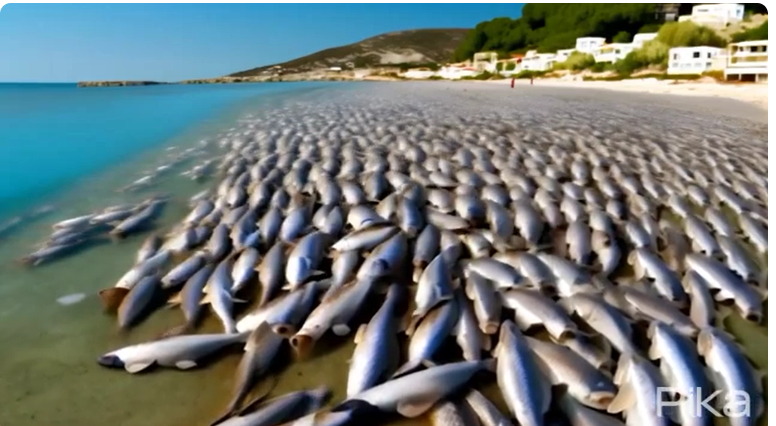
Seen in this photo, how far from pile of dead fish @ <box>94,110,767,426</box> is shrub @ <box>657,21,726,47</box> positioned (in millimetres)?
49261

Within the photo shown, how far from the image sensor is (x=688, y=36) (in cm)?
4869

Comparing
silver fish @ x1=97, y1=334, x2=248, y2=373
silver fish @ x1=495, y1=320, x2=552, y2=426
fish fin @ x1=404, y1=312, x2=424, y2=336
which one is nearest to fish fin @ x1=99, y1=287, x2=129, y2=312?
silver fish @ x1=97, y1=334, x2=248, y2=373

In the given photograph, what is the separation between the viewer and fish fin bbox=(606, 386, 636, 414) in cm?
275

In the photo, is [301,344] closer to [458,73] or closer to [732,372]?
[732,372]

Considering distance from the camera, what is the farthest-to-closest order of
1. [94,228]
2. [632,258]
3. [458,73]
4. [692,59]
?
1. [458,73]
2. [692,59]
3. [94,228]
4. [632,258]

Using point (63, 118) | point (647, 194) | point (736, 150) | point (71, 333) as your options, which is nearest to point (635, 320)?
point (647, 194)

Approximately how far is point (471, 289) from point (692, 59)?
45.0 m

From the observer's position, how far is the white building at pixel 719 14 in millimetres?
63984

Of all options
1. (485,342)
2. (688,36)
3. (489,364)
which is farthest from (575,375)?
(688,36)

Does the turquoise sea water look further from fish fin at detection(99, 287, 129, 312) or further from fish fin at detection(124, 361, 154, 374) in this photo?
fish fin at detection(124, 361, 154, 374)

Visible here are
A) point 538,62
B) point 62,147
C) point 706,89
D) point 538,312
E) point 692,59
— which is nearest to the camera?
point 538,312

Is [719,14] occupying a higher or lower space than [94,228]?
higher

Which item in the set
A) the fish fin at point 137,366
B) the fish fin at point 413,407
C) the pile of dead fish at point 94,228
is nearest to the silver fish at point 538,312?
the fish fin at point 413,407

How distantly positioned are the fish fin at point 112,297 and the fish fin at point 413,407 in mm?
2489
